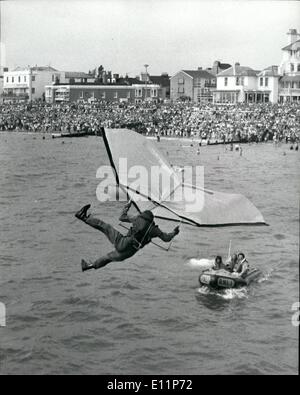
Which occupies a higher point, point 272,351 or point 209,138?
point 209,138

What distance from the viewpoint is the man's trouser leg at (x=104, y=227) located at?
1198cm

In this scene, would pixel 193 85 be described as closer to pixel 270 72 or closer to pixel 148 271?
pixel 270 72

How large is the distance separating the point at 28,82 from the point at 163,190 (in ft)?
415

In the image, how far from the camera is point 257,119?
264ft

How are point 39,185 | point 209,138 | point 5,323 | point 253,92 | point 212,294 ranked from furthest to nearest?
point 253,92, point 209,138, point 39,185, point 212,294, point 5,323

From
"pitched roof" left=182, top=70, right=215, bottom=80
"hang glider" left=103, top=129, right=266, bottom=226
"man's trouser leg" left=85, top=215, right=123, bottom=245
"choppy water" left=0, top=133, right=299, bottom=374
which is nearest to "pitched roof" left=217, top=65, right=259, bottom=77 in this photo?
"pitched roof" left=182, top=70, right=215, bottom=80

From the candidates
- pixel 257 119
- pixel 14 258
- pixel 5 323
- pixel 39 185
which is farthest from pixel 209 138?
pixel 5 323

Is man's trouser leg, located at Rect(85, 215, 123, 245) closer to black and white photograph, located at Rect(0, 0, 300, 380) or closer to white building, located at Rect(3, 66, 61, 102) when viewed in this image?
black and white photograph, located at Rect(0, 0, 300, 380)

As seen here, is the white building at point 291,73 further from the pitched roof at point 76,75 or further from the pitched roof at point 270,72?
the pitched roof at point 76,75

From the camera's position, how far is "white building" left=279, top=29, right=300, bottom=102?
3912 inches

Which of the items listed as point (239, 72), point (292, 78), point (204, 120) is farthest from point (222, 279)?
point (239, 72)

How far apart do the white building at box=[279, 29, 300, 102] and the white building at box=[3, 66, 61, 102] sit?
47.8 metres

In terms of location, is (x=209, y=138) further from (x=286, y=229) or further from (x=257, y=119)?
(x=286, y=229)

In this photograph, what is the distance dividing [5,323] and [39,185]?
27.7 m
